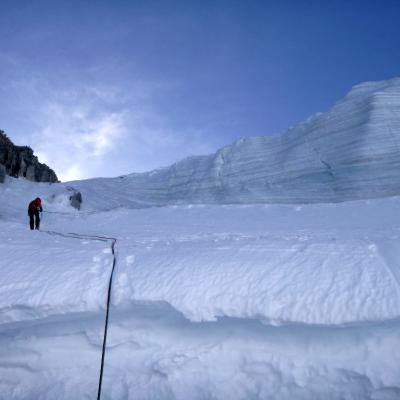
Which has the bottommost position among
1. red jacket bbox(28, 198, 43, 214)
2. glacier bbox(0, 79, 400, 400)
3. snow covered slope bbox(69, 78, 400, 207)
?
glacier bbox(0, 79, 400, 400)

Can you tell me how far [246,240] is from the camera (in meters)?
4.19

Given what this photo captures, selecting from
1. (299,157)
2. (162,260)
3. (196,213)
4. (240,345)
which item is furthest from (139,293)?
(299,157)

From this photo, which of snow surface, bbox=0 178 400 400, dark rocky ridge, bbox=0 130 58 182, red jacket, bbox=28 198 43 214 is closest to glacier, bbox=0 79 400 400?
snow surface, bbox=0 178 400 400

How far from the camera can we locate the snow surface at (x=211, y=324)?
255 cm

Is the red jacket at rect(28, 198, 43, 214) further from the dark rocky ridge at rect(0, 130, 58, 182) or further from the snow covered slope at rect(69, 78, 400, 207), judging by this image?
the dark rocky ridge at rect(0, 130, 58, 182)

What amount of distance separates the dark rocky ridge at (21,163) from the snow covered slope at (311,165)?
114 inches

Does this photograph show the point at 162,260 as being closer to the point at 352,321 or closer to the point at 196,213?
the point at 352,321

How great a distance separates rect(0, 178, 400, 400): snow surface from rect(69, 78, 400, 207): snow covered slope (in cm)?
746

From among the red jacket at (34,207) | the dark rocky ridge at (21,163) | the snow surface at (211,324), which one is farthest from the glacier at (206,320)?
the dark rocky ridge at (21,163)

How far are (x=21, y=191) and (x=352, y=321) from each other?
543 inches

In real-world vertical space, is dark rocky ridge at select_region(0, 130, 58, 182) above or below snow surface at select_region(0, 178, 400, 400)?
above

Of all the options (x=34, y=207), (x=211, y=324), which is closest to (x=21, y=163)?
(x=34, y=207)

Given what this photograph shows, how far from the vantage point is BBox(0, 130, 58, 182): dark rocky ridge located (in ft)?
48.8

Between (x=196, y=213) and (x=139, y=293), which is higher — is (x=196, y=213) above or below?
above
